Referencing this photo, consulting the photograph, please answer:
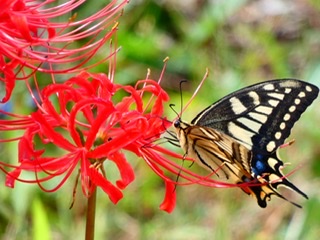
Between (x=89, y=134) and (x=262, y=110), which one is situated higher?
(x=262, y=110)

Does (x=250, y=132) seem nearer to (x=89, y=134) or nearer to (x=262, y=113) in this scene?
(x=262, y=113)

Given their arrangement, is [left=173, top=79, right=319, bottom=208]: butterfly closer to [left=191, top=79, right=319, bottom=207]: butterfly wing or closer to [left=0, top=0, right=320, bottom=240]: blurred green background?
[left=191, top=79, right=319, bottom=207]: butterfly wing

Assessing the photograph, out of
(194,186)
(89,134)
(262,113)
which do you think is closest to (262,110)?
(262,113)

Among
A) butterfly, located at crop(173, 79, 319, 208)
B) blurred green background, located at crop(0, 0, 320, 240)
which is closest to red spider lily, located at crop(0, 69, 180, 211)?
butterfly, located at crop(173, 79, 319, 208)

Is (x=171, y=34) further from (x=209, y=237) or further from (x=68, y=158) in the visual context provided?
(x=68, y=158)

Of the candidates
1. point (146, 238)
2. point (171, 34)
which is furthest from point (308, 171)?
point (171, 34)

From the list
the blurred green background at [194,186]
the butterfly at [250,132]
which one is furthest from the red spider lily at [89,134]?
the blurred green background at [194,186]
